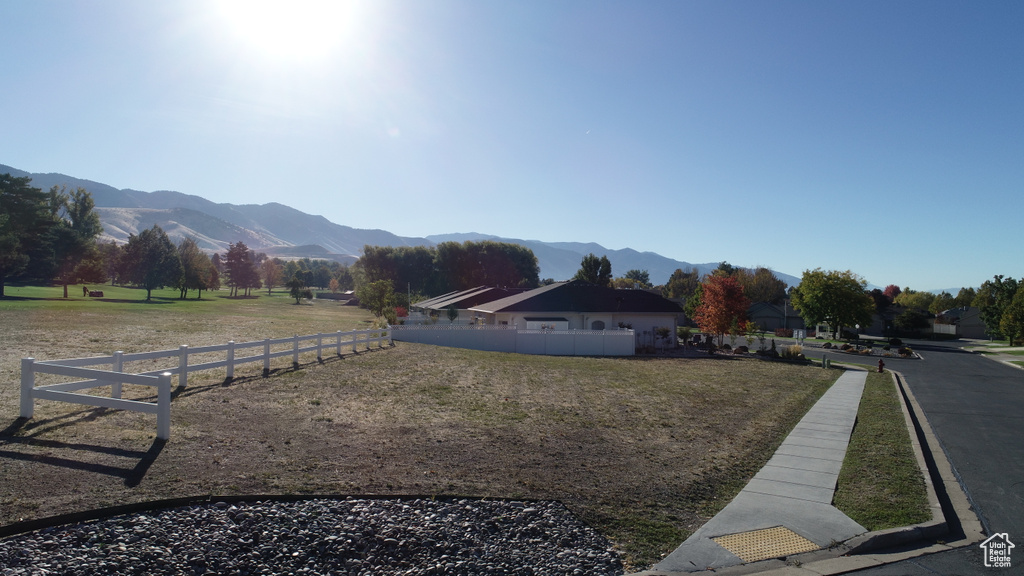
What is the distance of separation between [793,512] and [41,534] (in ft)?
29.9

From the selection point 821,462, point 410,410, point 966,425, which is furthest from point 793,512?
point 966,425

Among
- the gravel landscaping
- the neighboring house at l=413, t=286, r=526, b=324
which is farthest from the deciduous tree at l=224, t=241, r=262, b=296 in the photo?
the gravel landscaping

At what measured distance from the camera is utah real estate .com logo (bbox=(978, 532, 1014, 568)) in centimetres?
643

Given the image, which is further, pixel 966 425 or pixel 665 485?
pixel 966 425

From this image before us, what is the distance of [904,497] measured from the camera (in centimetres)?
858

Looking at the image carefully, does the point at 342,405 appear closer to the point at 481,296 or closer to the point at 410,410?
the point at 410,410

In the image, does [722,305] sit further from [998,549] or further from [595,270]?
[595,270]

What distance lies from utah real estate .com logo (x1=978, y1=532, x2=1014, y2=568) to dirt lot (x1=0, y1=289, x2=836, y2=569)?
299cm

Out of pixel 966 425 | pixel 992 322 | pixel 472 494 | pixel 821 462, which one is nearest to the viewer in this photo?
pixel 472 494

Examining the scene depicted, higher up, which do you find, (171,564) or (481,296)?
(481,296)

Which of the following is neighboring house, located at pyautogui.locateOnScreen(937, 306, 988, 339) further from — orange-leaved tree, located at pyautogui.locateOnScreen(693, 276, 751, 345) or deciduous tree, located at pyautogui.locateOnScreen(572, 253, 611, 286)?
orange-leaved tree, located at pyautogui.locateOnScreen(693, 276, 751, 345)

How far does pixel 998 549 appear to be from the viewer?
268 inches

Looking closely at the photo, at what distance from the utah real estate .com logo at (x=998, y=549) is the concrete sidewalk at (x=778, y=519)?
125 centimetres

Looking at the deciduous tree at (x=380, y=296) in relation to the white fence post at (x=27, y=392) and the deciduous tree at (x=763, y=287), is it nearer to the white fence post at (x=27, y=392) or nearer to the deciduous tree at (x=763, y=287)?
the white fence post at (x=27, y=392)
